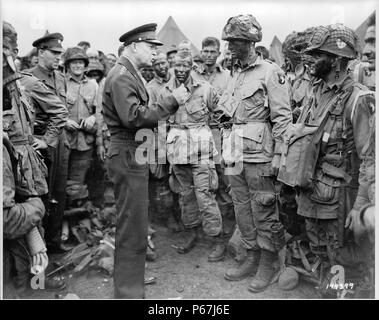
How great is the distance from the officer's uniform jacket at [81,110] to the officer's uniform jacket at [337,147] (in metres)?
2.56

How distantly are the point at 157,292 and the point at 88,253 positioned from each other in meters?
0.87

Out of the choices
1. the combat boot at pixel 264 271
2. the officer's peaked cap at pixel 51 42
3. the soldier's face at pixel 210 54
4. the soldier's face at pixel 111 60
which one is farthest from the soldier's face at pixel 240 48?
the soldier's face at pixel 111 60

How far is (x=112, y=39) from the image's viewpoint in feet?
12.2

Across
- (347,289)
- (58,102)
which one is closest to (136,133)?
(58,102)

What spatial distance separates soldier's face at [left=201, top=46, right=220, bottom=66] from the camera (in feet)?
19.0

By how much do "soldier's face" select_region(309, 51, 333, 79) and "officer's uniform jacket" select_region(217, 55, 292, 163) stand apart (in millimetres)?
475

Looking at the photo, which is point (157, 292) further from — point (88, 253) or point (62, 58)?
point (62, 58)

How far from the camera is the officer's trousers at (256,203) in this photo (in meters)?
3.85

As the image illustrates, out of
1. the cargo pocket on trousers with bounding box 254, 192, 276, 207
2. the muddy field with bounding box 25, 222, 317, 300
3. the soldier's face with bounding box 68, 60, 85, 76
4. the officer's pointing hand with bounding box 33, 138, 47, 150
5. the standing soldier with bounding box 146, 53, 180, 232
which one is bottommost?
the muddy field with bounding box 25, 222, 317, 300

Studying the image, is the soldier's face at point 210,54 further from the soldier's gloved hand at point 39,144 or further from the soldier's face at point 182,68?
the soldier's gloved hand at point 39,144

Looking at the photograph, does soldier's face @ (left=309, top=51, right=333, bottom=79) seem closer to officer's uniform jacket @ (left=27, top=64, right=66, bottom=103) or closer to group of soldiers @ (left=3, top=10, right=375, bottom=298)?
group of soldiers @ (left=3, top=10, right=375, bottom=298)

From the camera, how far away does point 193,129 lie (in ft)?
15.1

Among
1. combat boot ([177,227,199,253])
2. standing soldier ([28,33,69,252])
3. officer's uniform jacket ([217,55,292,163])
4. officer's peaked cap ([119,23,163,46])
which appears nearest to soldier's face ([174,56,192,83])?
officer's uniform jacket ([217,55,292,163])

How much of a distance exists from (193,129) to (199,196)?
717 mm
